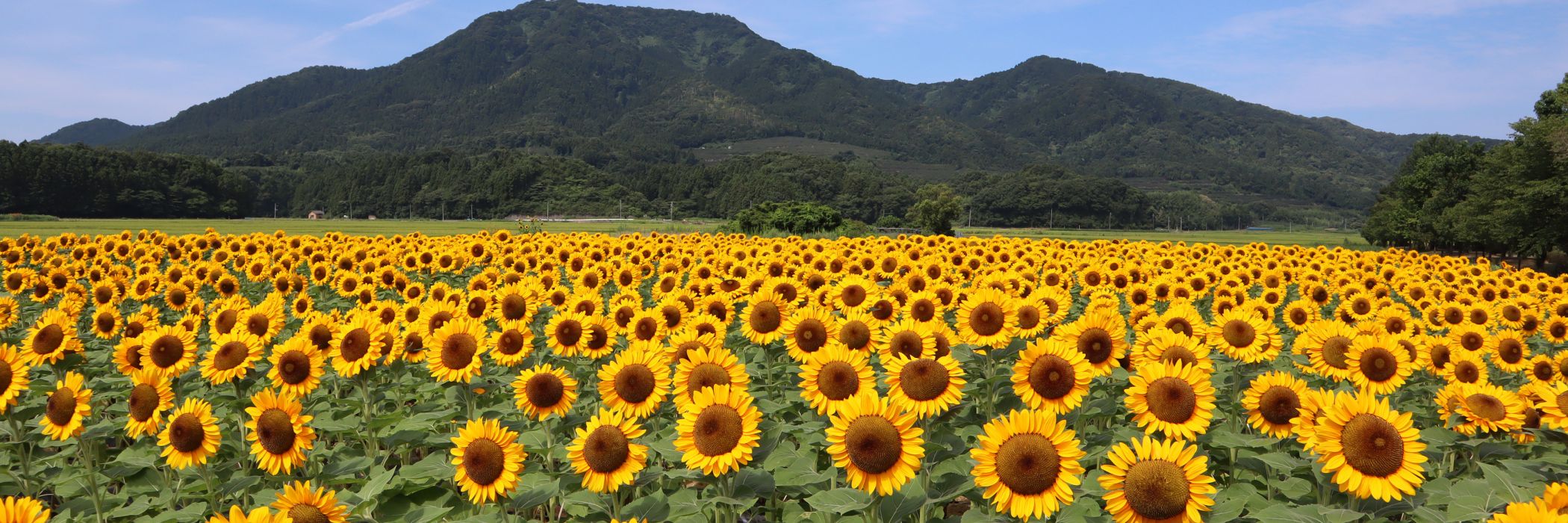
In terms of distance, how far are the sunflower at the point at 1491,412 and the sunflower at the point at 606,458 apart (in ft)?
17.1

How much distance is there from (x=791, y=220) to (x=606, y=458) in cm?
4207

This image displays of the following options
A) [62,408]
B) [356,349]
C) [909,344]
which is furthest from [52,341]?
[909,344]

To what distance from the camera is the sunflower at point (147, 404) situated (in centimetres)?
520

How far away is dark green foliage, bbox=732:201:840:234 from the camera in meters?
45.3

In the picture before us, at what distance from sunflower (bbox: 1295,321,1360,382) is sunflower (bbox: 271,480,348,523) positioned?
20.9 ft

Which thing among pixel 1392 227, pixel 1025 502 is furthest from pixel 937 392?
pixel 1392 227

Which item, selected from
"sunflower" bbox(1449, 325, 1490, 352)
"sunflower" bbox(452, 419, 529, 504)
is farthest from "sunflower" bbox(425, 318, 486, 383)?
"sunflower" bbox(1449, 325, 1490, 352)

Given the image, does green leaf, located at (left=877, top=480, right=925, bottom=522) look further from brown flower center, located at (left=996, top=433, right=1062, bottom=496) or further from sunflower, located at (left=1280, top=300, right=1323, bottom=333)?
sunflower, located at (left=1280, top=300, right=1323, bottom=333)

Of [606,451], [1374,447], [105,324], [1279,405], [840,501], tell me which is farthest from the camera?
[105,324]

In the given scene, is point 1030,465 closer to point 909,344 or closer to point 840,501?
point 840,501

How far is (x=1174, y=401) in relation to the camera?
4.56 m

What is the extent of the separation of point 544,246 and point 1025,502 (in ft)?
43.9

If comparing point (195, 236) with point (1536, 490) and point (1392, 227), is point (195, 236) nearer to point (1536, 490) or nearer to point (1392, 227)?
point (1536, 490)

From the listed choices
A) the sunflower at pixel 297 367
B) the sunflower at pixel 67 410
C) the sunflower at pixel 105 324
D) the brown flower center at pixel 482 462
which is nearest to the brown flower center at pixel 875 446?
the brown flower center at pixel 482 462
